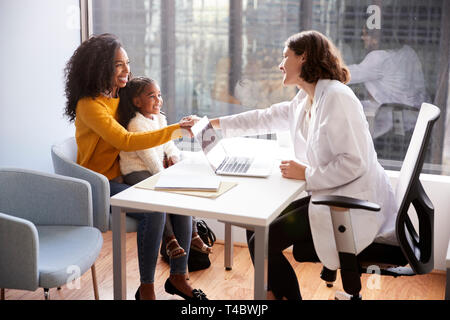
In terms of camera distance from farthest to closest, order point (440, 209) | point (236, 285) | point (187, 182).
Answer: point (440, 209)
point (236, 285)
point (187, 182)

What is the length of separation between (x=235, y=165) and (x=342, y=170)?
0.56 m

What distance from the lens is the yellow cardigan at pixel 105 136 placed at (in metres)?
2.94

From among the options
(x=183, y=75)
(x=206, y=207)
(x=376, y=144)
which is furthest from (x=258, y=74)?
(x=206, y=207)

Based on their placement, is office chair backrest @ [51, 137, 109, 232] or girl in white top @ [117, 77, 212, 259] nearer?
office chair backrest @ [51, 137, 109, 232]

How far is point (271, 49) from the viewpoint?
148 inches

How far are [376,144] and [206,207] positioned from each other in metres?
1.66

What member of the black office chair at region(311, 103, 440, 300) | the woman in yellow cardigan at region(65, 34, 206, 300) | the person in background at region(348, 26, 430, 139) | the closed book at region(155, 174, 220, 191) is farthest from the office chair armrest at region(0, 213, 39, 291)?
the person in background at region(348, 26, 430, 139)

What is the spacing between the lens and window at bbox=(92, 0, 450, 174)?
3.46m

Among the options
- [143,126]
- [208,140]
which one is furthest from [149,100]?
[208,140]

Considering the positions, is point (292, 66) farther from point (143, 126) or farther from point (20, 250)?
point (20, 250)

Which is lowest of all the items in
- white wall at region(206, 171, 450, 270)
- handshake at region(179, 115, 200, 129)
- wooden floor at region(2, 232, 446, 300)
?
wooden floor at region(2, 232, 446, 300)

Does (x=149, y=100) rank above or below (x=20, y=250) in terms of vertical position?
above

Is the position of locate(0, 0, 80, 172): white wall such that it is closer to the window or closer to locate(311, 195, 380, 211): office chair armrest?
the window
